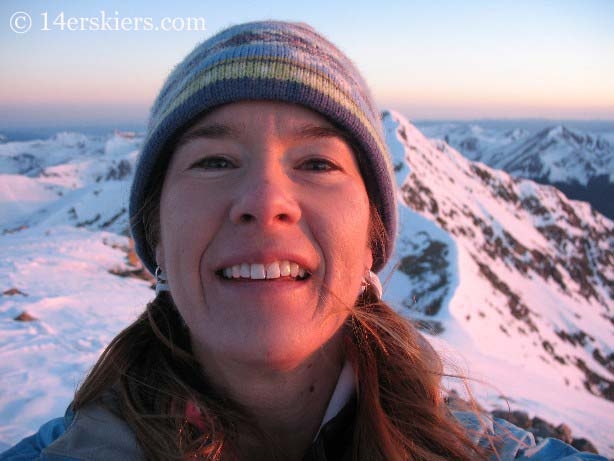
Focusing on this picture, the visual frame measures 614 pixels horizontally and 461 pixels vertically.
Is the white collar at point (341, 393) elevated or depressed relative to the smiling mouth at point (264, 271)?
depressed

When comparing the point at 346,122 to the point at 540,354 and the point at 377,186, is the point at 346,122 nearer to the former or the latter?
the point at 377,186

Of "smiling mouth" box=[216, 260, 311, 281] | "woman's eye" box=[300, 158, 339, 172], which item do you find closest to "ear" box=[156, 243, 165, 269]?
"smiling mouth" box=[216, 260, 311, 281]

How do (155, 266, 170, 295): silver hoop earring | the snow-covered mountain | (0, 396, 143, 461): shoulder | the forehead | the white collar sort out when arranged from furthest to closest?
the snow-covered mountain
(155, 266, 170, 295): silver hoop earring
the white collar
the forehead
(0, 396, 143, 461): shoulder

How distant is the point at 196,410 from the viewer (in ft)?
6.59

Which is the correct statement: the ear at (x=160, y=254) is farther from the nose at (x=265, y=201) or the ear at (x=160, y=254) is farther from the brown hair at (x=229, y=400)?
the nose at (x=265, y=201)

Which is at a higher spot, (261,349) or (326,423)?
(261,349)

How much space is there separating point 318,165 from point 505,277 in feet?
138

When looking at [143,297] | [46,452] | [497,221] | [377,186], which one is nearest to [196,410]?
[46,452]

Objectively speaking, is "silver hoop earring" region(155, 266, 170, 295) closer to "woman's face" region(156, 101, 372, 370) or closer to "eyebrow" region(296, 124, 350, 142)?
"woman's face" region(156, 101, 372, 370)

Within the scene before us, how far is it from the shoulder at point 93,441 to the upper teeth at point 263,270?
0.88m

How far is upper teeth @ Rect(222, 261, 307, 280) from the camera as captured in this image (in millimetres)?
1679

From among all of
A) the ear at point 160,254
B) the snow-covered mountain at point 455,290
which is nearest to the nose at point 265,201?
the ear at point 160,254

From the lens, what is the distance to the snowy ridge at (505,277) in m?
17.0

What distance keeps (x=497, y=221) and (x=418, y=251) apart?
96.6ft
